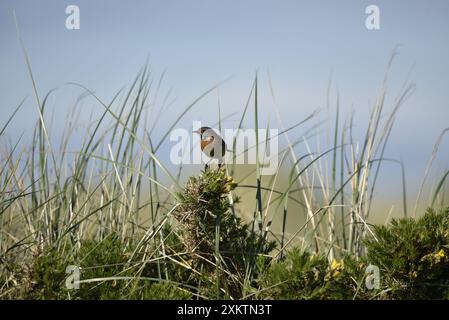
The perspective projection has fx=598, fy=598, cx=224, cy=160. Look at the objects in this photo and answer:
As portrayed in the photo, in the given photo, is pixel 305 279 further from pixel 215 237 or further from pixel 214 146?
pixel 214 146

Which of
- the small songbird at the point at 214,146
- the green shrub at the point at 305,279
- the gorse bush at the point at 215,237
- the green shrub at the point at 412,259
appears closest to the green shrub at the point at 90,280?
the gorse bush at the point at 215,237

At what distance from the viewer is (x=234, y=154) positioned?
111 inches

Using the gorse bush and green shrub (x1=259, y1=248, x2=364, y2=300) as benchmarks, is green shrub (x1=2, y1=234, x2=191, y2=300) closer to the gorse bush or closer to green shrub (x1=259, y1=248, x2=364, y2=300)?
the gorse bush

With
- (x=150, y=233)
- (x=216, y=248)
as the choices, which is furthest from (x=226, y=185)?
(x=150, y=233)

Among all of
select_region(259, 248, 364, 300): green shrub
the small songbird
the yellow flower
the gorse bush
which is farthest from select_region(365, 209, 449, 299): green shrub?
the small songbird

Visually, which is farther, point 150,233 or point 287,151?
point 287,151

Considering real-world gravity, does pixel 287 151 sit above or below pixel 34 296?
above

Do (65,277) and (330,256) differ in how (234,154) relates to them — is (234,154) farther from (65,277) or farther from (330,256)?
(65,277)

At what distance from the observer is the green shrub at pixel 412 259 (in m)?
2.36

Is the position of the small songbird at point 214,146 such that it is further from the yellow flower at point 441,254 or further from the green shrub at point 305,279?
the yellow flower at point 441,254

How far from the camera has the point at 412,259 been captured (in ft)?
7.72
